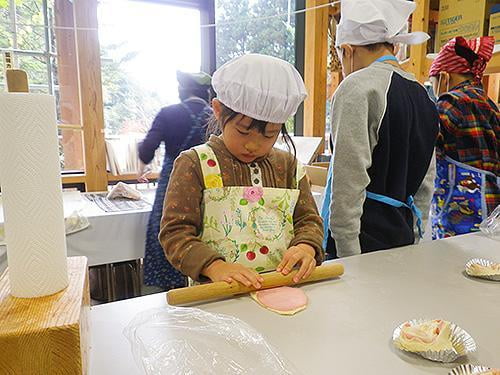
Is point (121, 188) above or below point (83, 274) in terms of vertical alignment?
below

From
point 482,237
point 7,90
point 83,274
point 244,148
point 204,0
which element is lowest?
point 482,237

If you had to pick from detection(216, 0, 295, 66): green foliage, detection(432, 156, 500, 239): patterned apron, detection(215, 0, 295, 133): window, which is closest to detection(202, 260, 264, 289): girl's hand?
detection(432, 156, 500, 239): patterned apron

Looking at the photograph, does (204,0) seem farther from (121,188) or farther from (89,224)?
(89,224)

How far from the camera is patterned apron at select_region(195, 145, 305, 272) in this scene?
810 millimetres

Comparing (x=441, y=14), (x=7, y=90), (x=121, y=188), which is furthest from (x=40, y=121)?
(x=441, y=14)

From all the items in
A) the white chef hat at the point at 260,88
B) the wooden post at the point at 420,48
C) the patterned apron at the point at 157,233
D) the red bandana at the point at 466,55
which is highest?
the wooden post at the point at 420,48

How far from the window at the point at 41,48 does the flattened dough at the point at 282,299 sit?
169cm

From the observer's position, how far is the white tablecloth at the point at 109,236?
168 cm

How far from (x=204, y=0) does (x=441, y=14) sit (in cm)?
138

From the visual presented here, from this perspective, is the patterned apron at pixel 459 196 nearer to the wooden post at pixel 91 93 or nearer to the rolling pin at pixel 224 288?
the rolling pin at pixel 224 288

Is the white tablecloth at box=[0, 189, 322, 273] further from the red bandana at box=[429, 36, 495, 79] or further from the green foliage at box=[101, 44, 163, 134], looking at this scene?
the red bandana at box=[429, 36, 495, 79]

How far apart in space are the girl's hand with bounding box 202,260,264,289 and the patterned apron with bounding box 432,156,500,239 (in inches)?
38.5

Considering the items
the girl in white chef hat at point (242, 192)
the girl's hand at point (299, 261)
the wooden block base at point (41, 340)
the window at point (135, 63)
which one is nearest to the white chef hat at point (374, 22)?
the girl in white chef hat at point (242, 192)

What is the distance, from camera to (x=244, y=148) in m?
0.82
